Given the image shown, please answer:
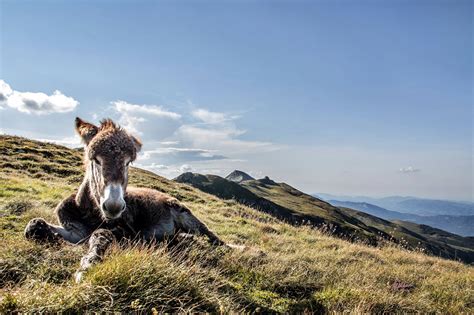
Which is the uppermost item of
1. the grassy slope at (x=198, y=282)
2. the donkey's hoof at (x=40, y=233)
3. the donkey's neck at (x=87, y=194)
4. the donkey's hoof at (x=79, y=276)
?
the donkey's neck at (x=87, y=194)

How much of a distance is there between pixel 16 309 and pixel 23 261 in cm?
204

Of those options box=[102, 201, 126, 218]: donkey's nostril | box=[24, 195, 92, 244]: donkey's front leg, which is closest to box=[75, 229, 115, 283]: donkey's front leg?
box=[102, 201, 126, 218]: donkey's nostril

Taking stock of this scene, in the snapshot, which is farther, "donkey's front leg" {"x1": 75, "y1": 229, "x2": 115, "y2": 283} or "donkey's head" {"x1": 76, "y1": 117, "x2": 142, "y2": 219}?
"donkey's head" {"x1": 76, "y1": 117, "x2": 142, "y2": 219}

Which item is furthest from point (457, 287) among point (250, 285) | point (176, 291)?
point (176, 291)

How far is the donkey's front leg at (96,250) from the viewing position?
4.78m

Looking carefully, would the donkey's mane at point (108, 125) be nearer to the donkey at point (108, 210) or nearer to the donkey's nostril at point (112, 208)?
the donkey at point (108, 210)

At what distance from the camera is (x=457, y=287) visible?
10.1 metres

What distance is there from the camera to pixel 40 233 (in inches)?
247

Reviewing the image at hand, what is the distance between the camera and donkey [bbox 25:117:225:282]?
5.37 m

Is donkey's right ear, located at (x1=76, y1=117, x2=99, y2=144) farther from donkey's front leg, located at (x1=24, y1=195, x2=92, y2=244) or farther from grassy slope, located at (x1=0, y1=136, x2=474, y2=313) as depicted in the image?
grassy slope, located at (x1=0, y1=136, x2=474, y2=313)

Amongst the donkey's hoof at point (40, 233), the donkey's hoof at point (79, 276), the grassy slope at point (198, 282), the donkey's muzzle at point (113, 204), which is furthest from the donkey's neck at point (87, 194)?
the donkey's hoof at point (79, 276)

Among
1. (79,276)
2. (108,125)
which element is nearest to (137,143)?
(108,125)

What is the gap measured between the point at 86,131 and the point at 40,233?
2095 mm

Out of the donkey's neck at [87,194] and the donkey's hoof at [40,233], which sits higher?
the donkey's neck at [87,194]
